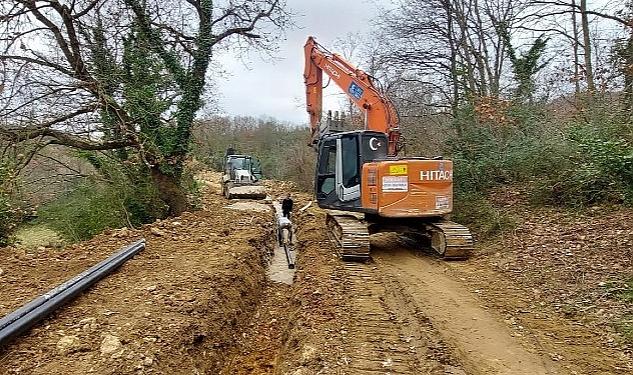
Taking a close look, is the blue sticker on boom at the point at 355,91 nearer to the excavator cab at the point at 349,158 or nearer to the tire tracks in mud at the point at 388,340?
the excavator cab at the point at 349,158

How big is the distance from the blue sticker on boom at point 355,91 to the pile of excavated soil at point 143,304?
3678mm

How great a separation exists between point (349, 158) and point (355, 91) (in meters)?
1.75

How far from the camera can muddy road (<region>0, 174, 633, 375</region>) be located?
4527 mm

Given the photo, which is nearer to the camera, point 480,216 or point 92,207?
point 480,216

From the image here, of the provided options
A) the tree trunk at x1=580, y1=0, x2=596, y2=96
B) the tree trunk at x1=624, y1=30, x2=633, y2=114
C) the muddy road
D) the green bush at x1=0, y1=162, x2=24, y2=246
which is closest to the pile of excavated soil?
the muddy road

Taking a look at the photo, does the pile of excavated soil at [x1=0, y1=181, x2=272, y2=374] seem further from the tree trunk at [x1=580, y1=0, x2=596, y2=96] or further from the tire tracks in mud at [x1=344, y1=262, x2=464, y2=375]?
the tree trunk at [x1=580, y1=0, x2=596, y2=96]

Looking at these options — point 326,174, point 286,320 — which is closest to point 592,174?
point 326,174

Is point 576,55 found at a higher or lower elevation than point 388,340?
higher

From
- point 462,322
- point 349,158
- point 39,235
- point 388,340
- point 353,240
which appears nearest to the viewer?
point 388,340

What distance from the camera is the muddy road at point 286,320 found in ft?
14.9

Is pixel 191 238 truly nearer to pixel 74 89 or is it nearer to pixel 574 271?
pixel 74 89

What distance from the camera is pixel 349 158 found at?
9.95 m

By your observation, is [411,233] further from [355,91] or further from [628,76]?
[628,76]

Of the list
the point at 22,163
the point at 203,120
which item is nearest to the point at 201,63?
the point at 203,120
